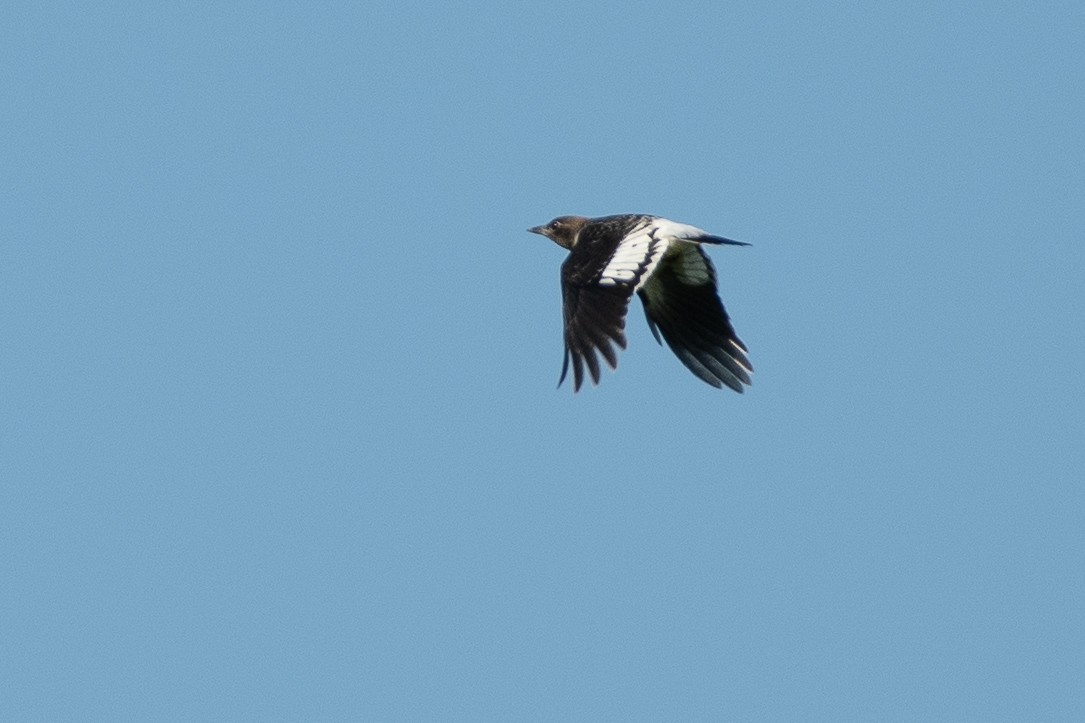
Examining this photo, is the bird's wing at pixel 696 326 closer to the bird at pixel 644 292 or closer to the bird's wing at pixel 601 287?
the bird at pixel 644 292

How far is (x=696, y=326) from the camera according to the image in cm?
2256

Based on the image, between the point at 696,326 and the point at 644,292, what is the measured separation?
634mm

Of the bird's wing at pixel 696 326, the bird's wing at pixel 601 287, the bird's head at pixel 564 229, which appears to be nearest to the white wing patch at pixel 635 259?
the bird's wing at pixel 601 287

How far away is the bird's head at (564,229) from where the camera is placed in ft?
77.6

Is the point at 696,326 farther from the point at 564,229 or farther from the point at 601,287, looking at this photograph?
the point at 601,287

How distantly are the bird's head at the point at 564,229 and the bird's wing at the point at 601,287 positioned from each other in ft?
6.82

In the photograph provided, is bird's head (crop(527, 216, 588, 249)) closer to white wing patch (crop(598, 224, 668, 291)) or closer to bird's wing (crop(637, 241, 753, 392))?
Result: bird's wing (crop(637, 241, 753, 392))

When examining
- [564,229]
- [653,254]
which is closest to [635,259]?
[653,254]

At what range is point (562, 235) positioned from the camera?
23.9m

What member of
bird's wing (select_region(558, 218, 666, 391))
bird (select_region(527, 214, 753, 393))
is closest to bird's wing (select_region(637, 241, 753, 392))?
bird (select_region(527, 214, 753, 393))

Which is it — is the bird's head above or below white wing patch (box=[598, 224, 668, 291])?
above

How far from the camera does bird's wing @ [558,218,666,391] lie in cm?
1928

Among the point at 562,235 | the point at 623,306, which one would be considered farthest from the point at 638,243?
the point at 562,235

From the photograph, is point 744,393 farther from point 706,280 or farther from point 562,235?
point 562,235
